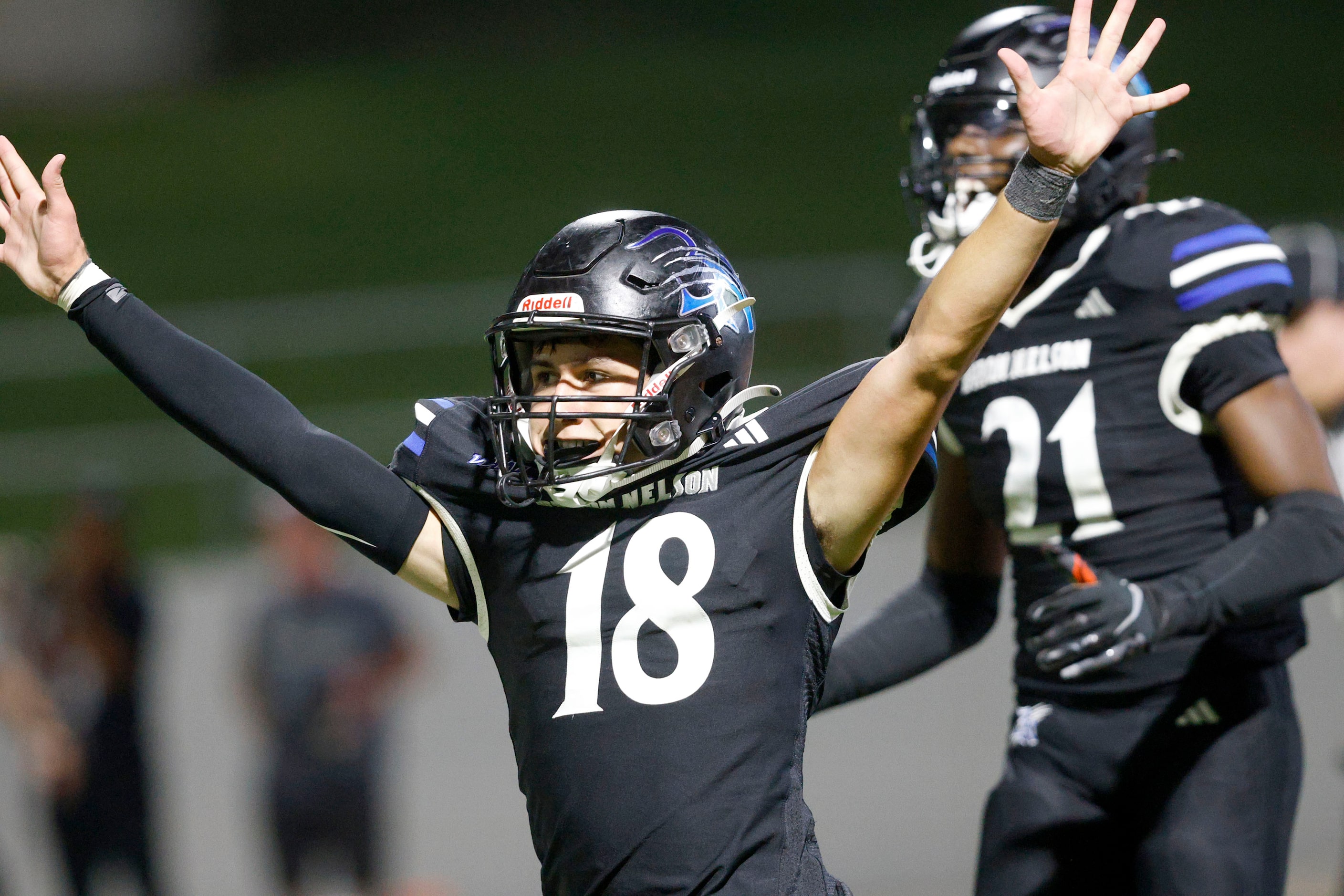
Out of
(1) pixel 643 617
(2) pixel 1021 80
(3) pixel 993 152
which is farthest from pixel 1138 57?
(1) pixel 643 617

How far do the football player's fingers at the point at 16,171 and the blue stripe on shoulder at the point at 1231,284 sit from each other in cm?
199

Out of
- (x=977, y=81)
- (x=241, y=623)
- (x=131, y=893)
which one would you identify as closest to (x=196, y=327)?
(x=241, y=623)

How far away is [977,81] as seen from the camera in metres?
3.04

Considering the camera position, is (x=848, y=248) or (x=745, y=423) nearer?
(x=745, y=423)

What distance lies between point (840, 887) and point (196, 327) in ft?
21.0

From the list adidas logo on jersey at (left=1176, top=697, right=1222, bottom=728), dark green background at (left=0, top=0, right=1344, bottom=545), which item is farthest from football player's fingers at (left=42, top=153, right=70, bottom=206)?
dark green background at (left=0, top=0, right=1344, bottom=545)

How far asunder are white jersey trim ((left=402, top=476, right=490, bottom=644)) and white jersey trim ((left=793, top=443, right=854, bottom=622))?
0.50m

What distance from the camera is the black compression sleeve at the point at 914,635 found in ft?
9.91

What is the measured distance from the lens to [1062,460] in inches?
115

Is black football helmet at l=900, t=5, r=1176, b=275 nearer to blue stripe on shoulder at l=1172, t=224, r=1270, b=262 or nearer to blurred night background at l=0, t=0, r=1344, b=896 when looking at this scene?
blue stripe on shoulder at l=1172, t=224, r=1270, b=262

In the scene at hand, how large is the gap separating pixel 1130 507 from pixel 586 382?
116 cm

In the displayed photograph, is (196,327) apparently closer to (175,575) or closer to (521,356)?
(175,575)

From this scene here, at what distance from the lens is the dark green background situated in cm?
1267

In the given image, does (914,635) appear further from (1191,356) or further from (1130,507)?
(1191,356)
